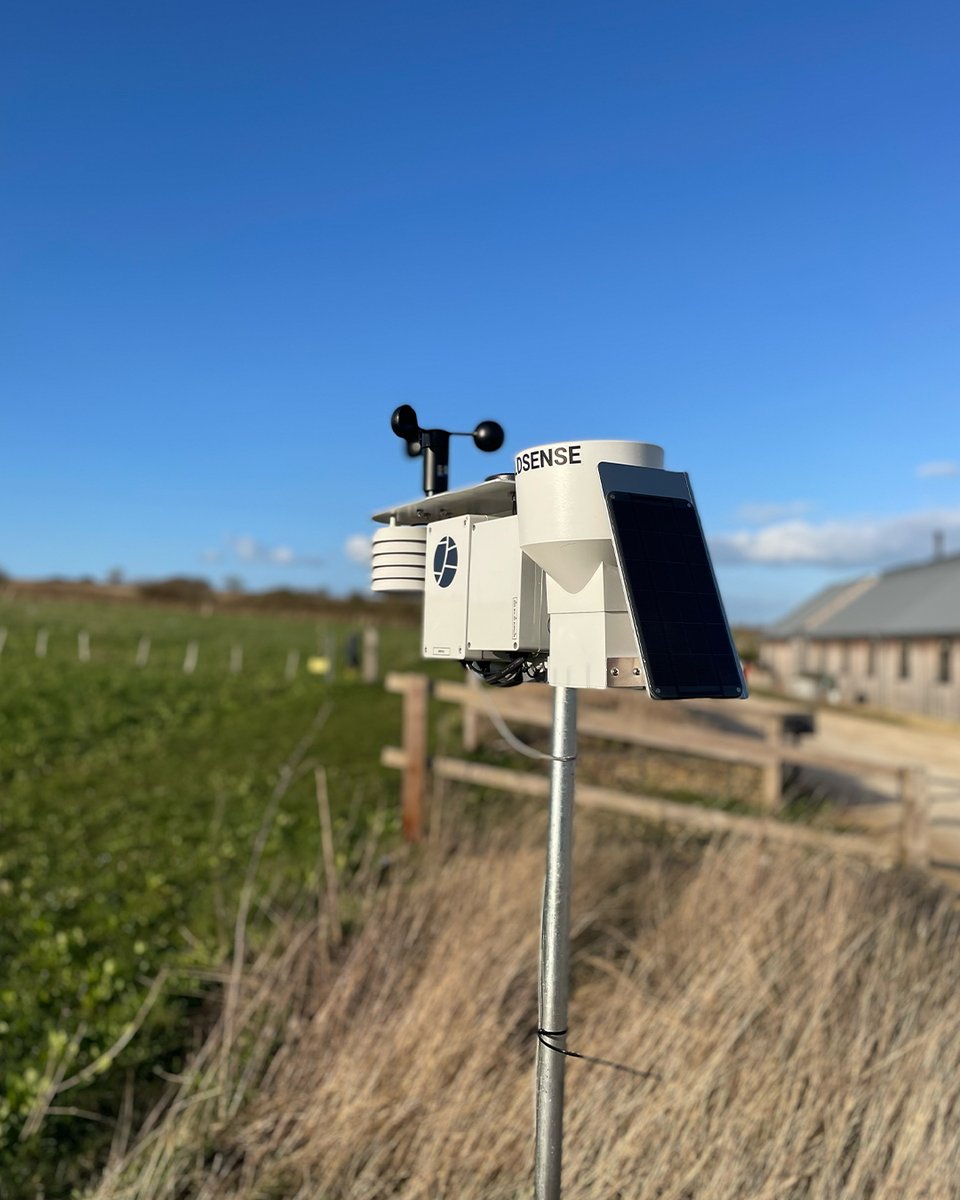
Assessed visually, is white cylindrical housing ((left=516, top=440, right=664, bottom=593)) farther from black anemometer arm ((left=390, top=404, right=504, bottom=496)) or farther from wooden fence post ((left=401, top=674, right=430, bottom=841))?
wooden fence post ((left=401, top=674, right=430, bottom=841))

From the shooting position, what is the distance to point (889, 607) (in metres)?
29.9

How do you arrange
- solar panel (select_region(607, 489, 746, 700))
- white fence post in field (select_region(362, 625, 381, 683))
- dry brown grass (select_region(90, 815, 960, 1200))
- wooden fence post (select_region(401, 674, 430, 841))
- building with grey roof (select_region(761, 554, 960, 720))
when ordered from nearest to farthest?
solar panel (select_region(607, 489, 746, 700)), dry brown grass (select_region(90, 815, 960, 1200)), wooden fence post (select_region(401, 674, 430, 841)), white fence post in field (select_region(362, 625, 381, 683)), building with grey roof (select_region(761, 554, 960, 720))

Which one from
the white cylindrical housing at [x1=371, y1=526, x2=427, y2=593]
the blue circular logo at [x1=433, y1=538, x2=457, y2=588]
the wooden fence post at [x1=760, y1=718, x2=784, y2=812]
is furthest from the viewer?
the wooden fence post at [x1=760, y1=718, x2=784, y2=812]

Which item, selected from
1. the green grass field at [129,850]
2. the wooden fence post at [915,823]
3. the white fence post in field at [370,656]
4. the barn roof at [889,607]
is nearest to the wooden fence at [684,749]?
the wooden fence post at [915,823]

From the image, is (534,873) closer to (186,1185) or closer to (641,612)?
(186,1185)

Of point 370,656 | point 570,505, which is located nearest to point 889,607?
point 370,656

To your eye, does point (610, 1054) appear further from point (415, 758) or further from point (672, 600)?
point (415, 758)

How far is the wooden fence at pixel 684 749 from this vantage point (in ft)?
22.0

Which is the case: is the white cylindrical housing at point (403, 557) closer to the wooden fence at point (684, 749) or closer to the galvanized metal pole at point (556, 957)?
the galvanized metal pole at point (556, 957)

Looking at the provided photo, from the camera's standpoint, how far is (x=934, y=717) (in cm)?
2473

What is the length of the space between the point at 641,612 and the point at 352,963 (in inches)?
139

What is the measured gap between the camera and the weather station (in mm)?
2332

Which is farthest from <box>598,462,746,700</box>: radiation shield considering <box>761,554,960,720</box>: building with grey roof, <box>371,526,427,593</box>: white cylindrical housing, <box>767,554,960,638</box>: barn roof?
<box>767,554,960,638</box>: barn roof

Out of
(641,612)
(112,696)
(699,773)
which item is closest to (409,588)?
(641,612)
